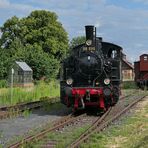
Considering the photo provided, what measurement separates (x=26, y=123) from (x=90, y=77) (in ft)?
14.7

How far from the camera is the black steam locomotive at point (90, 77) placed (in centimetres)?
1864

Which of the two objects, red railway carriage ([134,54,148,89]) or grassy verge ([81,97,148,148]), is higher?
red railway carriage ([134,54,148,89])

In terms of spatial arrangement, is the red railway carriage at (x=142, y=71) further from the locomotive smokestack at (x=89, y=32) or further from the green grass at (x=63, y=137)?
the green grass at (x=63, y=137)

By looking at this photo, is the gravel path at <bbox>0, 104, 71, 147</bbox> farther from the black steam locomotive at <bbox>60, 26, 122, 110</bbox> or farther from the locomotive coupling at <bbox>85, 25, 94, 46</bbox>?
the locomotive coupling at <bbox>85, 25, 94, 46</bbox>

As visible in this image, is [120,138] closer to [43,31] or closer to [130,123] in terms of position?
[130,123]

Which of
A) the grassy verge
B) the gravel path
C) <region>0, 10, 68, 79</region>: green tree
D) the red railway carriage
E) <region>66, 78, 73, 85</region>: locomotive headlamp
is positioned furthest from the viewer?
<region>0, 10, 68, 79</region>: green tree

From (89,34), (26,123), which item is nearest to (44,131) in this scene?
(26,123)

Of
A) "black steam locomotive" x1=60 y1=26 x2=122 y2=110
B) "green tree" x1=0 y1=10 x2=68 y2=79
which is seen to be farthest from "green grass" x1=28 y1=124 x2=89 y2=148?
"green tree" x1=0 y1=10 x2=68 y2=79

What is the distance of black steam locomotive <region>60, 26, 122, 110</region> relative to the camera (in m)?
18.6

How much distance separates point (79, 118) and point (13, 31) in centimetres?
5879

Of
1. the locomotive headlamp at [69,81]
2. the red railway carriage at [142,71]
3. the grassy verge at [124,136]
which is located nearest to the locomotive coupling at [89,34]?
the locomotive headlamp at [69,81]

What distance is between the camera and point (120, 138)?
40.5 feet

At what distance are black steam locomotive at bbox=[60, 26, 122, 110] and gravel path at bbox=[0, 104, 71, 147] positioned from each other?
1168 millimetres

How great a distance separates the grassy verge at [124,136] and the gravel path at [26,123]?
2.27 metres
